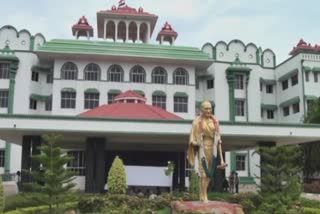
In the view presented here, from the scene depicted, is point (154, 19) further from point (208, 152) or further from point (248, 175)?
point (208, 152)

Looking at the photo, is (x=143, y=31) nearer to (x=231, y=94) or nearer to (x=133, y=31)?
(x=133, y=31)

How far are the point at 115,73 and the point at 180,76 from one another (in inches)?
208

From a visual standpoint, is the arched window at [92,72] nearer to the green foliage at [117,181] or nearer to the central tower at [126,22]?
the central tower at [126,22]

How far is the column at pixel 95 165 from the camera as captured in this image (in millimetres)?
25078

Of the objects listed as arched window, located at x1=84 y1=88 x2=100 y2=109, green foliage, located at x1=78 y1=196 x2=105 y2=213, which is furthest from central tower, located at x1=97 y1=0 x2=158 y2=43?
green foliage, located at x1=78 y1=196 x2=105 y2=213

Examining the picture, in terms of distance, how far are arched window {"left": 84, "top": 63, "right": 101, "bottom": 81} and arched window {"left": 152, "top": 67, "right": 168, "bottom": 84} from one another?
4426mm

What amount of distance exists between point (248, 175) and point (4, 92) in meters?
21.1

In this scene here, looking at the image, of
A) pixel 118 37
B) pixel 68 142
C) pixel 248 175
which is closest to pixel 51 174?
pixel 68 142

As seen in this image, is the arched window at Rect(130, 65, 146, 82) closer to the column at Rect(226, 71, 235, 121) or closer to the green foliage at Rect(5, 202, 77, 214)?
the column at Rect(226, 71, 235, 121)

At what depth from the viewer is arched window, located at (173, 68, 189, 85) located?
128 feet

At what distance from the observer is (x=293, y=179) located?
17.5 metres

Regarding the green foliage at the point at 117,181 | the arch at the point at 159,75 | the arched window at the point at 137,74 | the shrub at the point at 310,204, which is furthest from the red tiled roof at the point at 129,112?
the shrub at the point at 310,204

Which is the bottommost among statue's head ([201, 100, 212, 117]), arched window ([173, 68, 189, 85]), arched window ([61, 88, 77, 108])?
statue's head ([201, 100, 212, 117])

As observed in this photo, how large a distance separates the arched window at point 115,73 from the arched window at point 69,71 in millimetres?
2663
